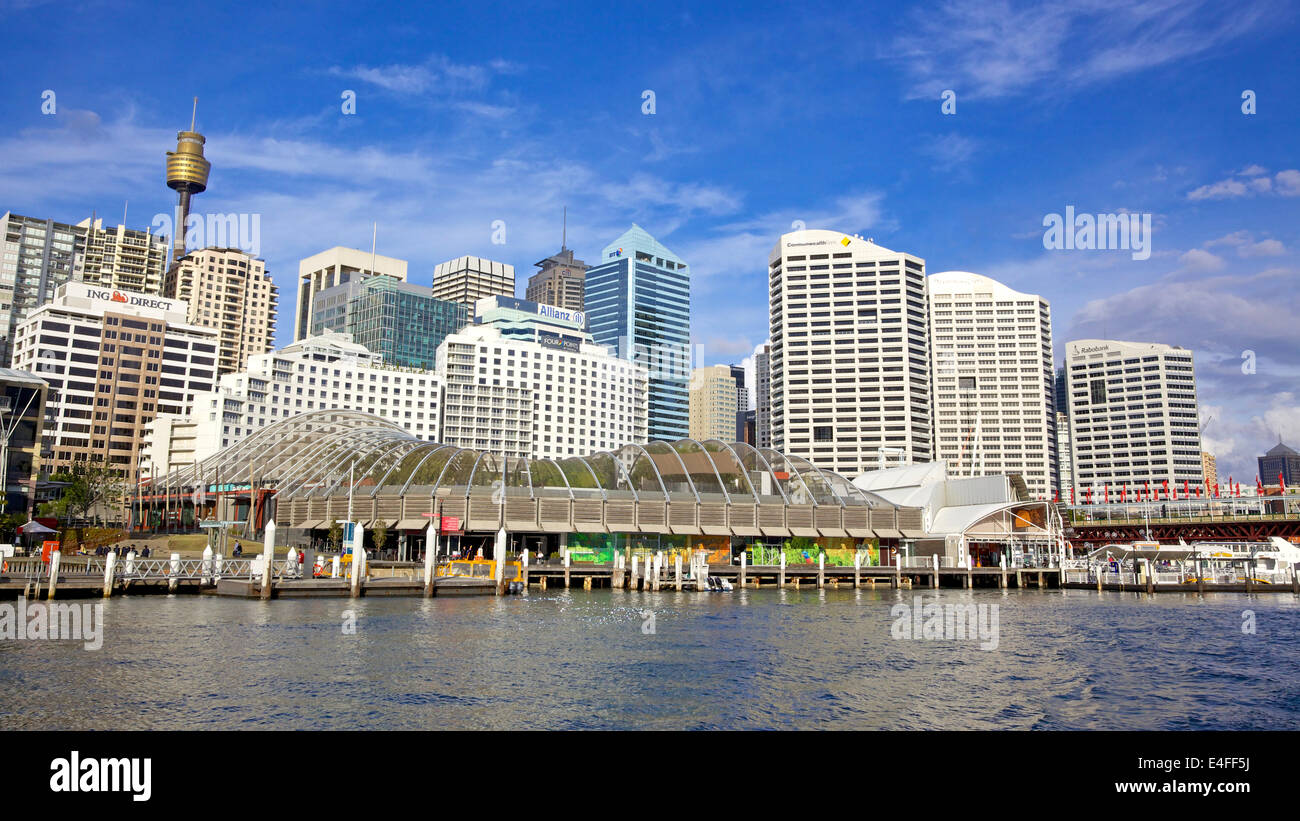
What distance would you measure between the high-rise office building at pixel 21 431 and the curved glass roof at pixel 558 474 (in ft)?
80.9

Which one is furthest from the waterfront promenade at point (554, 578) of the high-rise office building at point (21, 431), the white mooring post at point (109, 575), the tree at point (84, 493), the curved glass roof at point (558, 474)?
the high-rise office building at point (21, 431)

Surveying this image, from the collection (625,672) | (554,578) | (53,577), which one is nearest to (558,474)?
(554,578)

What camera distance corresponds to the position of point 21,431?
123188 millimetres

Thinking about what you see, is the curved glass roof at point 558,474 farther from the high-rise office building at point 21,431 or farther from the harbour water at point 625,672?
the harbour water at point 625,672

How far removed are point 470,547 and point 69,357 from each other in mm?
147495

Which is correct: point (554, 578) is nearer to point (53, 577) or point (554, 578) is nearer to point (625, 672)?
point (53, 577)

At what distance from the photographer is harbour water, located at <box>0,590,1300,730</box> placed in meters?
28.9

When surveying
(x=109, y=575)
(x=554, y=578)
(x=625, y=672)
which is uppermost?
(x=109, y=575)

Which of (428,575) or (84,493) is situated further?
(84,493)

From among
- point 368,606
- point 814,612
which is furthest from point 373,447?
point 814,612

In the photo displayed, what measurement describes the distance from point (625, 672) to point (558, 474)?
64.5 m

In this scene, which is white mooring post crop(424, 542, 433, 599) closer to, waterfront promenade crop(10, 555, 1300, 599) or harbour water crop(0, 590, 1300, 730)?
waterfront promenade crop(10, 555, 1300, 599)
